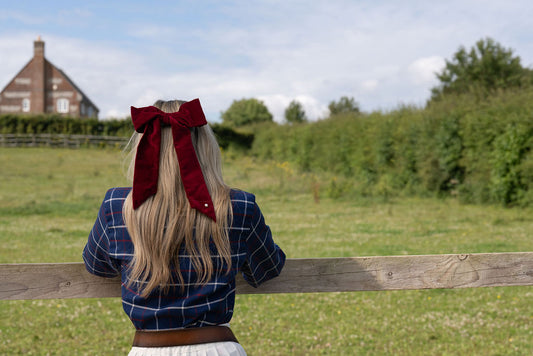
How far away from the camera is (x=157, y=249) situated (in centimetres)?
172

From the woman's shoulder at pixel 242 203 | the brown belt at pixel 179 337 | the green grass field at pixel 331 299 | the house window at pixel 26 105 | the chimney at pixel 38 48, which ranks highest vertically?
the chimney at pixel 38 48

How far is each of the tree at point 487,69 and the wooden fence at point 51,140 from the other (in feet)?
80.3

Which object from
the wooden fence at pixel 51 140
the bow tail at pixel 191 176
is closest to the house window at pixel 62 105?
the wooden fence at pixel 51 140

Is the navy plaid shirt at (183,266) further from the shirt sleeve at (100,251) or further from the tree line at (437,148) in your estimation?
the tree line at (437,148)

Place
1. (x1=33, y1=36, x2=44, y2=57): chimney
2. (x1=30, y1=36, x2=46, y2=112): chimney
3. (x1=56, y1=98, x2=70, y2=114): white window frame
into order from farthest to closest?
(x1=56, y1=98, x2=70, y2=114): white window frame → (x1=30, y1=36, x2=46, y2=112): chimney → (x1=33, y1=36, x2=44, y2=57): chimney

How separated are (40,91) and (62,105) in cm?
232

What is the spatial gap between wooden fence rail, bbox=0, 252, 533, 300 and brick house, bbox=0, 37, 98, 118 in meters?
50.1

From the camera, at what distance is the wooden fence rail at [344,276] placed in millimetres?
2178

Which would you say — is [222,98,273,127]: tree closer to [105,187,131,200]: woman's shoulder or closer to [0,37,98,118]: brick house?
[0,37,98,118]: brick house

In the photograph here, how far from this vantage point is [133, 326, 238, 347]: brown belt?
1.76 metres

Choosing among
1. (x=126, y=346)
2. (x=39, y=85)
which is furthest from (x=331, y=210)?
(x=39, y=85)

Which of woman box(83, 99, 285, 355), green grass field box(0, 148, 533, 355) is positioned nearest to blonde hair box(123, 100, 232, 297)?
woman box(83, 99, 285, 355)

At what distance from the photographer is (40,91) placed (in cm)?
4891

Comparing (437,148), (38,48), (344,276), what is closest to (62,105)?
(38,48)
